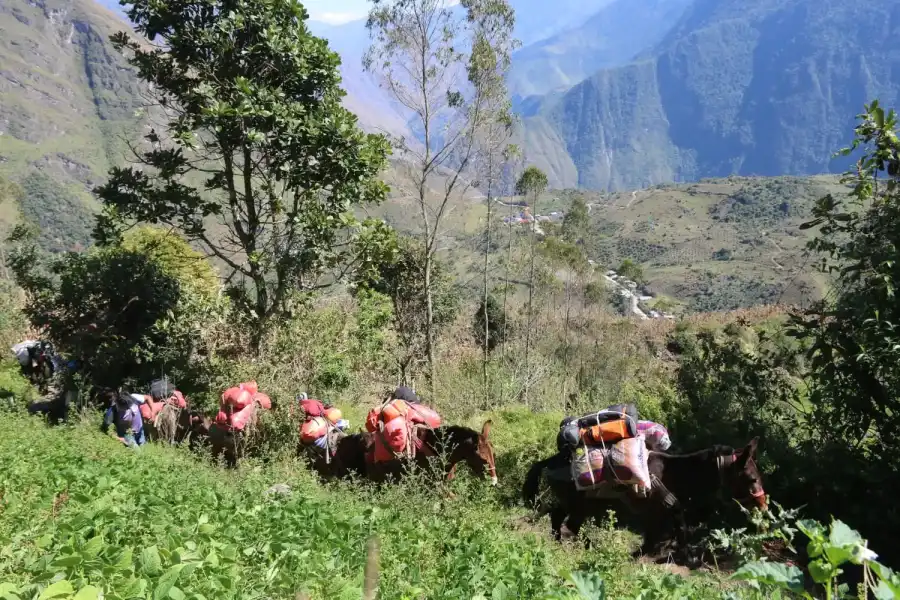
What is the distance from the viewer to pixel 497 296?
23719mm

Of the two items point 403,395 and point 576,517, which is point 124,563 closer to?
point 576,517

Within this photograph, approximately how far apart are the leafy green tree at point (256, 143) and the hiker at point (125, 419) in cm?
209

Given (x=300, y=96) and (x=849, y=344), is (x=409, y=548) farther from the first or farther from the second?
(x=300, y=96)

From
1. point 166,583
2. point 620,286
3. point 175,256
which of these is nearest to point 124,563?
point 166,583

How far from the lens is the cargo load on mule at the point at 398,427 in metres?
6.62

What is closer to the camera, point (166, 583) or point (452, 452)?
point (166, 583)

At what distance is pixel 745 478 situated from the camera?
5457mm

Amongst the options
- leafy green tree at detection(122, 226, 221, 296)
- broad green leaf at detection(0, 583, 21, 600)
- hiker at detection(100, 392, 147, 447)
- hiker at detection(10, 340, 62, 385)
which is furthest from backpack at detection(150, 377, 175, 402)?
broad green leaf at detection(0, 583, 21, 600)

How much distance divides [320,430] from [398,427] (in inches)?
63.1

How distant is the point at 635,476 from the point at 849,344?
2625 mm

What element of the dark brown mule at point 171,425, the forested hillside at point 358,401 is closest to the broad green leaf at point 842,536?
the forested hillside at point 358,401

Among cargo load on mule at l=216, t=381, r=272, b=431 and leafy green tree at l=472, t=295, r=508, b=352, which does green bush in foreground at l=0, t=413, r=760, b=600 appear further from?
leafy green tree at l=472, t=295, r=508, b=352

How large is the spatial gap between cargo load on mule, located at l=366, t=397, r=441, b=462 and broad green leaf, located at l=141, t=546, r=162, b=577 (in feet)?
13.5

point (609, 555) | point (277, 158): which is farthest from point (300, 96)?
point (609, 555)
